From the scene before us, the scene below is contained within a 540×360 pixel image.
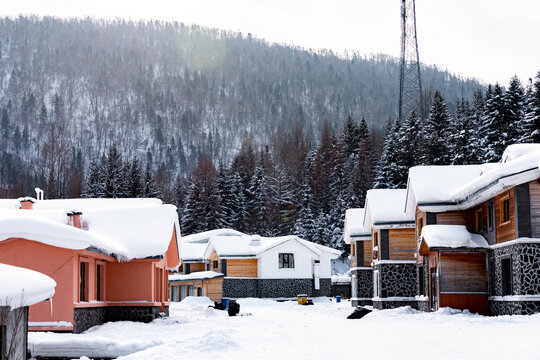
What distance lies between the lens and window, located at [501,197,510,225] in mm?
22281

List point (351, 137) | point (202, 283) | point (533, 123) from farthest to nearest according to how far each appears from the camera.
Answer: point (351, 137), point (202, 283), point (533, 123)

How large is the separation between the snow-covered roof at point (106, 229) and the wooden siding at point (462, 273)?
10.5m

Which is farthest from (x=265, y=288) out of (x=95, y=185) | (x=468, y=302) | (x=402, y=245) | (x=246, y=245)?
(x=95, y=185)

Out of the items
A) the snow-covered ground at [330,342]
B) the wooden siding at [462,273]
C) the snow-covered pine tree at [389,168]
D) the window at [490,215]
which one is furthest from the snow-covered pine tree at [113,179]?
the window at [490,215]

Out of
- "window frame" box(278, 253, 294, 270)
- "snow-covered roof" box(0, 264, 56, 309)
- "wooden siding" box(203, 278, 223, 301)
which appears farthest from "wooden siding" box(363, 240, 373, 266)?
"snow-covered roof" box(0, 264, 56, 309)

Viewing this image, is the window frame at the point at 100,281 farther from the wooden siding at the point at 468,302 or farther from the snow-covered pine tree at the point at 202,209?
the snow-covered pine tree at the point at 202,209

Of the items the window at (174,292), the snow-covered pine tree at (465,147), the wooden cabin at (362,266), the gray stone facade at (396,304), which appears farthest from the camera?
the window at (174,292)

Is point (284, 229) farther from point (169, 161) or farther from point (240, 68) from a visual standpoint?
point (240, 68)

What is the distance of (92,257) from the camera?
2238 centimetres

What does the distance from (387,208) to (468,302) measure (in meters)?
10.3

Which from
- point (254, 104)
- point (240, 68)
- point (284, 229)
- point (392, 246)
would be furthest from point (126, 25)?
point (392, 246)

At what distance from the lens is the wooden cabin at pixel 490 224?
20.7 meters

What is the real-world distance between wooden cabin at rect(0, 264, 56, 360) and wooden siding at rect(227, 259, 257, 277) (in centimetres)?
4372

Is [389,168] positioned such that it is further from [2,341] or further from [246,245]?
[2,341]
